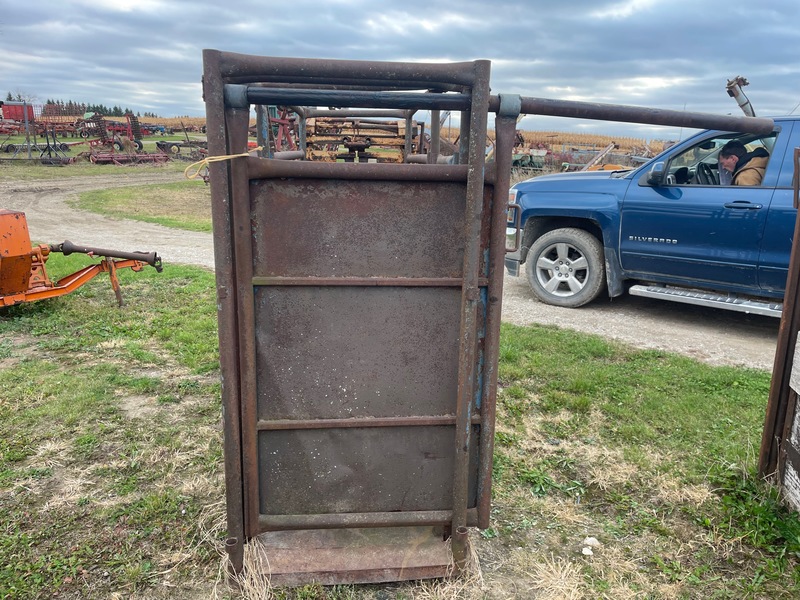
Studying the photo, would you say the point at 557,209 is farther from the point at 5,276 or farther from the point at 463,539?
the point at 5,276

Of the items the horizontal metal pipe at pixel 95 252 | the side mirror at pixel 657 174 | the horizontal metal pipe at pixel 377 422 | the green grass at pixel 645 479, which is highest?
the side mirror at pixel 657 174

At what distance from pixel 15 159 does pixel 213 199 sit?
32346 millimetres

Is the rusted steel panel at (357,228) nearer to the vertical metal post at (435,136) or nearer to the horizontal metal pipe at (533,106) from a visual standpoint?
the horizontal metal pipe at (533,106)

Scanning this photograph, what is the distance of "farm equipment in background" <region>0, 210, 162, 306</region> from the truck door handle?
5696 millimetres

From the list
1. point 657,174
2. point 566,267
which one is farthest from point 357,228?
point 566,267

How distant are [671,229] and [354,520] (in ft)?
16.1

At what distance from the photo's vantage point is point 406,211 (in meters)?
2.35

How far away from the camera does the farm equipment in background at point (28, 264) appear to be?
5382 millimetres

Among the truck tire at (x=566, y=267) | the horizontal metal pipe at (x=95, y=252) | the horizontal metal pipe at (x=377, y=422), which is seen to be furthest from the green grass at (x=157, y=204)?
the horizontal metal pipe at (x=377, y=422)

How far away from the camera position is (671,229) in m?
6.12

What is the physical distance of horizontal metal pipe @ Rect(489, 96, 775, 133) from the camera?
256 cm

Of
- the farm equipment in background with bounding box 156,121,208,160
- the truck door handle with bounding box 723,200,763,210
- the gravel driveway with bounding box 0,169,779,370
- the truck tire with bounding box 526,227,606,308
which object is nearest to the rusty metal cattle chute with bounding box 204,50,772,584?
the truck door handle with bounding box 723,200,763,210

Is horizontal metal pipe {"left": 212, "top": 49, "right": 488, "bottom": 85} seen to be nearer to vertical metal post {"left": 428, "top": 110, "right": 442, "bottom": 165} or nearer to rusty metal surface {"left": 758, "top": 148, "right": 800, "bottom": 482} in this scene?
rusty metal surface {"left": 758, "top": 148, "right": 800, "bottom": 482}

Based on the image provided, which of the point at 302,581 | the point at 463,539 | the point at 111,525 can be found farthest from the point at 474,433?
the point at 111,525
